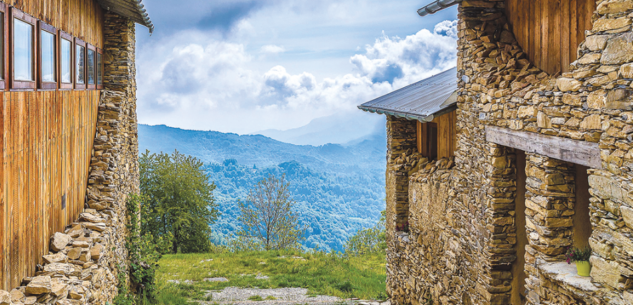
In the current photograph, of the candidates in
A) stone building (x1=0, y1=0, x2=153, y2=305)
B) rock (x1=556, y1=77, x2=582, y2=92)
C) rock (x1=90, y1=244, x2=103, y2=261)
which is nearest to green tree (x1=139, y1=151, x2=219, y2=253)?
stone building (x1=0, y1=0, x2=153, y2=305)

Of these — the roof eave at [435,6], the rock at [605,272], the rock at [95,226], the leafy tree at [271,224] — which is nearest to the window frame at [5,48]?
the rock at [95,226]

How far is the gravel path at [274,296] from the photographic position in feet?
38.4

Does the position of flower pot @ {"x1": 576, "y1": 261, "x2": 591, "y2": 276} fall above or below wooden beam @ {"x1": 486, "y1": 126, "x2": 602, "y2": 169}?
below

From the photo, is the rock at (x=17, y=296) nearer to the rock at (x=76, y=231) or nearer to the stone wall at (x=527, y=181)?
the rock at (x=76, y=231)

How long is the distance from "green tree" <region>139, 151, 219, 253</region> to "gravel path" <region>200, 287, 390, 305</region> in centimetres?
1269

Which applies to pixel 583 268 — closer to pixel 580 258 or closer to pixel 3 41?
pixel 580 258

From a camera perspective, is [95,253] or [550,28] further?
[95,253]

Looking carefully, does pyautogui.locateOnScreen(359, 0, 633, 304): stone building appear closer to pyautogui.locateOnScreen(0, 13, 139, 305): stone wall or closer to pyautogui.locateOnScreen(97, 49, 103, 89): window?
pyautogui.locateOnScreen(0, 13, 139, 305): stone wall

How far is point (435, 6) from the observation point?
6883 mm

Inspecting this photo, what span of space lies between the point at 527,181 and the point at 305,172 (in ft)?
305

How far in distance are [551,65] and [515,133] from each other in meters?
1.04

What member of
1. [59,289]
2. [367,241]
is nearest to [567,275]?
[59,289]

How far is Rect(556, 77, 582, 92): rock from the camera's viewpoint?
4.31m

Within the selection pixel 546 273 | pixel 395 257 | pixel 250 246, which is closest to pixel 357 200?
pixel 250 246
